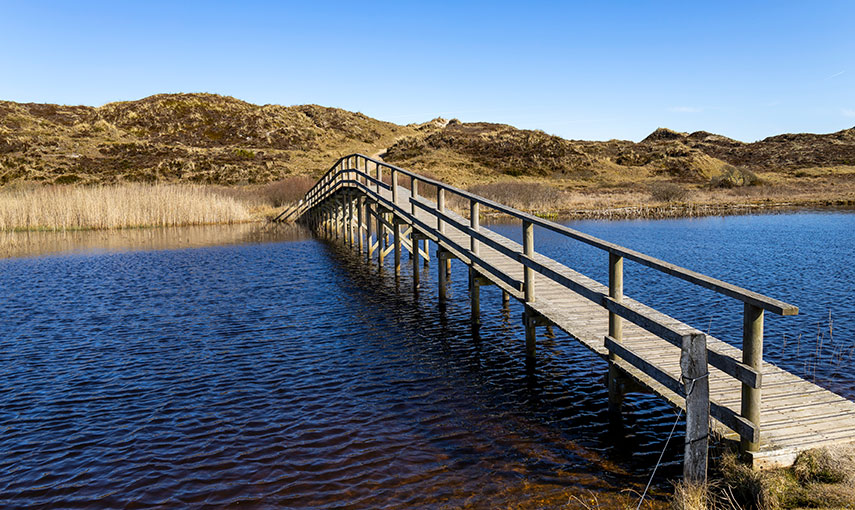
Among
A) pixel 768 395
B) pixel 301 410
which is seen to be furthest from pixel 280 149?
pixel 768 395

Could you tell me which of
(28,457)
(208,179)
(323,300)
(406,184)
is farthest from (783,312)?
(208,179)

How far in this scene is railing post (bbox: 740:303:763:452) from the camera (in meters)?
Answer: 5.15

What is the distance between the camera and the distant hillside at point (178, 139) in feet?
210

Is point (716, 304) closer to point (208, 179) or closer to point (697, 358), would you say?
point (697, 358)

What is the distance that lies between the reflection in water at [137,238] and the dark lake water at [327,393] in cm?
843

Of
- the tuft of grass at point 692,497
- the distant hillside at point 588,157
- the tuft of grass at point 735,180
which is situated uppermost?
the distant hillside at point 588,157

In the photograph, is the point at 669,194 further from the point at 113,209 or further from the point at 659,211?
the point at 113,209

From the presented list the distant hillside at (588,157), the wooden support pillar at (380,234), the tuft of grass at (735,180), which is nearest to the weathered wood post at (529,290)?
the wooden support pillar at (380,234)

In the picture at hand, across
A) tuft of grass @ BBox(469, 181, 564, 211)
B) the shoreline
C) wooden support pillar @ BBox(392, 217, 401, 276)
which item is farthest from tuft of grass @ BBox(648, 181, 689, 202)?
wooden support pillar @ BBox(392, 217, 401, 276)

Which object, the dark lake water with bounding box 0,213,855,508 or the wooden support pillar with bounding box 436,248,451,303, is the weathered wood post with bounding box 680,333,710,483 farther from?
the wooden support pillar with bounding box 436,248,451,303

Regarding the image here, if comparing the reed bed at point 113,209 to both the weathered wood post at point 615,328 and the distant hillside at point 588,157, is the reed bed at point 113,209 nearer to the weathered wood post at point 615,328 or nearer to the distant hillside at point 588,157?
the distant hillside at point 588,157

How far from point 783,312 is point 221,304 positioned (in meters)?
12.8

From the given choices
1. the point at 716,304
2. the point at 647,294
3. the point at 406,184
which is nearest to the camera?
the point at 716,304

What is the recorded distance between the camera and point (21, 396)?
9234 mm
